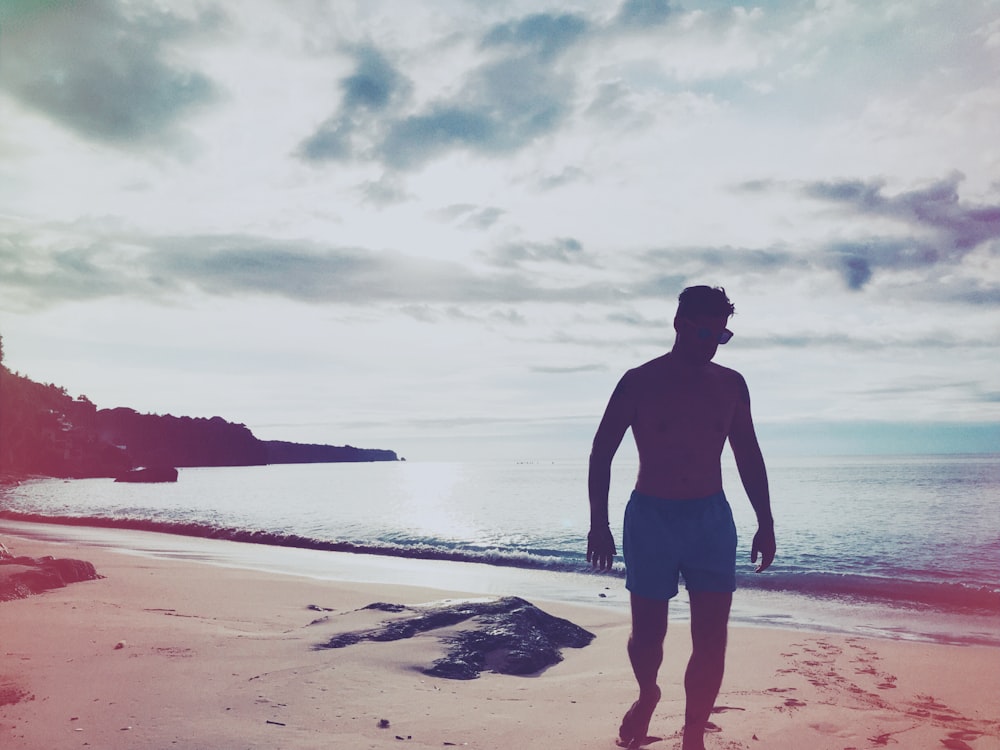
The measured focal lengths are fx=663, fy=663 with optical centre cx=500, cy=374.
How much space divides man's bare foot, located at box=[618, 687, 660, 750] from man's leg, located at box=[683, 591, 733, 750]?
212mm

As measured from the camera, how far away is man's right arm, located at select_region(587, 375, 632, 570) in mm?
3686

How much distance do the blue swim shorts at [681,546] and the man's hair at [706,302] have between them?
1.02 metres

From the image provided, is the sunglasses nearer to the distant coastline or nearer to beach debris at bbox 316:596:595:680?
beach debris at bbox 316:596:595:680

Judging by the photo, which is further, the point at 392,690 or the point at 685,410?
the point at 392,690

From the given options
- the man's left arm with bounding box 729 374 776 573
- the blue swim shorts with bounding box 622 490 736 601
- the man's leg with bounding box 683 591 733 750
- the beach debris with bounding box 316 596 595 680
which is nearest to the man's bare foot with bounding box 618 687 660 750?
the man's leg with bounding box 683 591 733 750

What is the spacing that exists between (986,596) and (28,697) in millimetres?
14716

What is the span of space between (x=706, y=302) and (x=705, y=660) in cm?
196

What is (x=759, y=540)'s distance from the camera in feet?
12.9

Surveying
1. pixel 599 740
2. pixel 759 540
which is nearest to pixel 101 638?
pixel 599 740

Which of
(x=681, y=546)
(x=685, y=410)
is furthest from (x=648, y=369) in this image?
(x=681, y=546)

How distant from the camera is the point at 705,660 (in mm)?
3588

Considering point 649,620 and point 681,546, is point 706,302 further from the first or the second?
point 649,620

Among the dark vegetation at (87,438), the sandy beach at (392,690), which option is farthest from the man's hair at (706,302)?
the dark vegetation at (87,438)

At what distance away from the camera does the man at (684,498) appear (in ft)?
11.8
